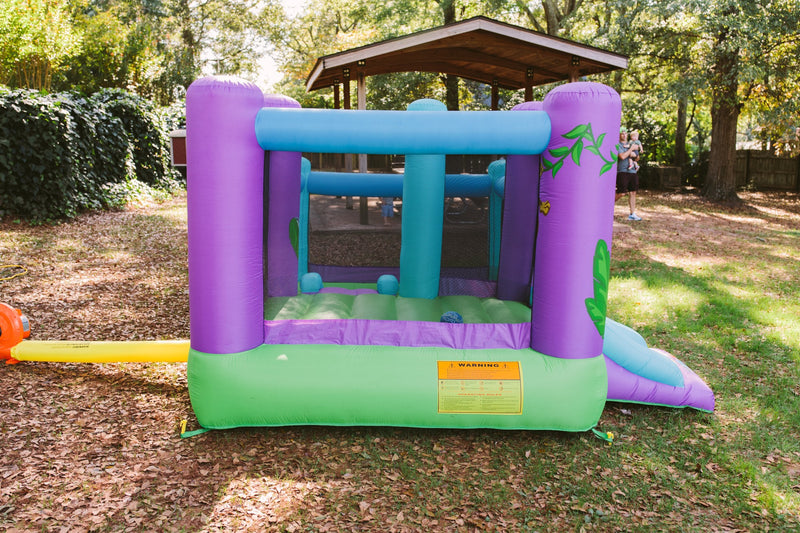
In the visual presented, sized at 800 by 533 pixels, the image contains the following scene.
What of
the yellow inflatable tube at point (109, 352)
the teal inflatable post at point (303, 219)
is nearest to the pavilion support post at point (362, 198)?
the teal inflatable post at point (303, 219)

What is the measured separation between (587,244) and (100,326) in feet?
14.5

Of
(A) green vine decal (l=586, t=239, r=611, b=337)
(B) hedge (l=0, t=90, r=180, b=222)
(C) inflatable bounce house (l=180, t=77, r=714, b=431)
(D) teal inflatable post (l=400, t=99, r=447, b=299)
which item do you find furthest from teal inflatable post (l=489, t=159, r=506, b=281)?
(B) hedge (l=0, t=90, r=180, b=222)

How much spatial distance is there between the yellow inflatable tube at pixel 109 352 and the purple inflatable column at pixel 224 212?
0.74m

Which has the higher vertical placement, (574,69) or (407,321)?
(574,69)

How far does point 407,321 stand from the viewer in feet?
12.3

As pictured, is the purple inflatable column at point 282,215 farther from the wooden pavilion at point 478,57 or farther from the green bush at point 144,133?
the green bush at point 144,133

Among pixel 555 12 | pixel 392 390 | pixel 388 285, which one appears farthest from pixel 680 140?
pixel 392 390

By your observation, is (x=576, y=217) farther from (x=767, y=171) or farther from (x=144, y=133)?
(x=767, y=171)

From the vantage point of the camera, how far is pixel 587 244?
3.32 metres

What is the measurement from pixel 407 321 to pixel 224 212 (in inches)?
51.4

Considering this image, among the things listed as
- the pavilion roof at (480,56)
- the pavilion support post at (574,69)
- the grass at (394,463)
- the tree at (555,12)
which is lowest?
the grass at (394,463)

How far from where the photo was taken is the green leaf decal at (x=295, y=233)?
467 cm

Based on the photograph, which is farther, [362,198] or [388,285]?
[362,198]

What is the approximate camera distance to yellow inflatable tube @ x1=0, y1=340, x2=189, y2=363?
409 centimetres
